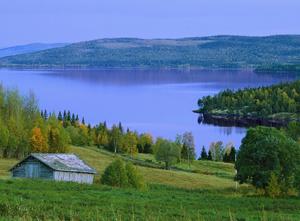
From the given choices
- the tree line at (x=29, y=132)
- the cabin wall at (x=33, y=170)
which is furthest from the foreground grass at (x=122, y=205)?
the tree line at (x=29, y=132)

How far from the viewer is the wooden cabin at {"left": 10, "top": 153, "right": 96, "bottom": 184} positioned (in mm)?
47094

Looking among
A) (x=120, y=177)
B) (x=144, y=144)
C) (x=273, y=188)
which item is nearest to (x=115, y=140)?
(x=144, y=144)

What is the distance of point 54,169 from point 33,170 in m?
2.10

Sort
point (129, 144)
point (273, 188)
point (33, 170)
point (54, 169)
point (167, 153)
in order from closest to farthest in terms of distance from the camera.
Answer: point (273, 188)
point (54, 169)
point (33, 170)
point (167, 153)
point (129, 144)

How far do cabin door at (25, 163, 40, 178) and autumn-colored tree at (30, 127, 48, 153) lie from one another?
26.1 m

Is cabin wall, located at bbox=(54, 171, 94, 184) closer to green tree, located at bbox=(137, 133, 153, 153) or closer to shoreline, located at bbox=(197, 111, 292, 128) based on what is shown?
green tree, located at bbox=(137, 133, 153, 153)

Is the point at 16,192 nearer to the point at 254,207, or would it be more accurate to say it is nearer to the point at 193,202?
the point at 193,202

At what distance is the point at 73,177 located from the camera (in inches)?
1876

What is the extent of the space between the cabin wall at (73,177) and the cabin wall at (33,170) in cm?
61

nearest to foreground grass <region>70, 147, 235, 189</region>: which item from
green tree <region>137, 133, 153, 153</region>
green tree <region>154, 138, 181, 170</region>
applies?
green tree <region>154, 138, 181, 170</region>

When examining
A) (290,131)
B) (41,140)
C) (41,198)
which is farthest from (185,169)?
(41,198)

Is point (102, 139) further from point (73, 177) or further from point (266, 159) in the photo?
point (266, 159)

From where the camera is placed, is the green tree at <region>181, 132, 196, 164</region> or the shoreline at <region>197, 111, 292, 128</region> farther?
the shoreline at <region>197, 111, 292, 128</region>

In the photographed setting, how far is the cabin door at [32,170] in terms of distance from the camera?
47703mm
